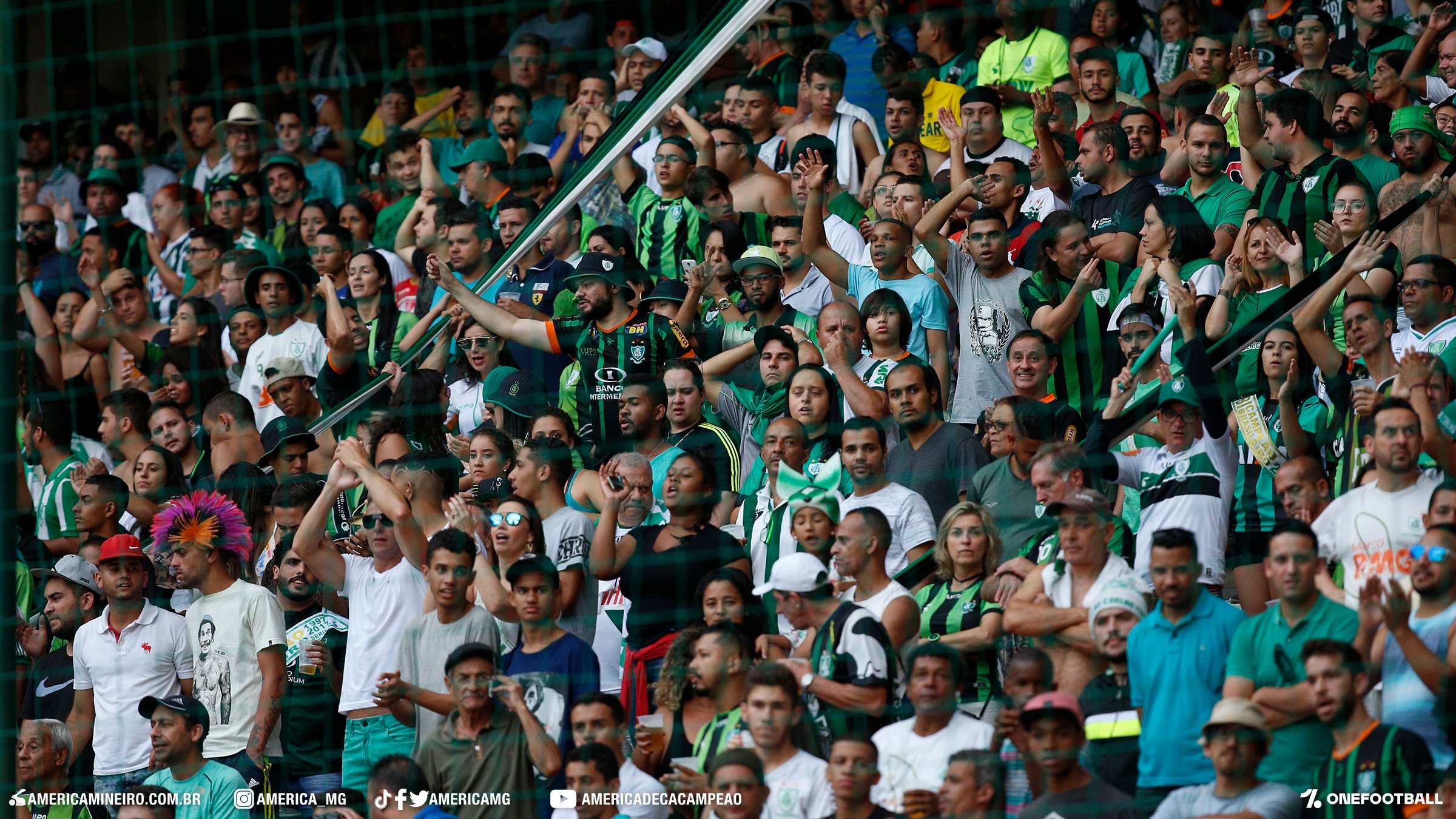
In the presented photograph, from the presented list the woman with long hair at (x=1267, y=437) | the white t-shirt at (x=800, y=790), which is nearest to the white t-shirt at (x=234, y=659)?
the white t-shirt at (x=800, y=790)

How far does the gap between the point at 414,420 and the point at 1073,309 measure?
2.86 m

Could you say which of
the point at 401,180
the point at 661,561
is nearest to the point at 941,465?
the point at 661,561

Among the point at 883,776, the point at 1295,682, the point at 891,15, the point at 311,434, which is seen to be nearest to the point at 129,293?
the point at 311,434

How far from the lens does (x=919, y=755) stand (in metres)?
5.20

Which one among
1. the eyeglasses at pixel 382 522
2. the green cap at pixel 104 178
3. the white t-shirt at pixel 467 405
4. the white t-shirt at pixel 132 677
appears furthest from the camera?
the green cap at pixel 104 178

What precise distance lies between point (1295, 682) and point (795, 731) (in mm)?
1458

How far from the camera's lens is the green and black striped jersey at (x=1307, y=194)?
6.99 metres

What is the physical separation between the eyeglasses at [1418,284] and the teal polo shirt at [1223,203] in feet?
3.56

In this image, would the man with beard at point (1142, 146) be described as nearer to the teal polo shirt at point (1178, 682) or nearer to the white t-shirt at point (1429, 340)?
the white t-shirt at point (1429, 340)

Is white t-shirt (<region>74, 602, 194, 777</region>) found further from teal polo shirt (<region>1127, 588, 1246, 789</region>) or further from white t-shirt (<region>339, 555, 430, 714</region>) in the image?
teal polo shirt (<region>1127, 588, 1246, 789</region>)

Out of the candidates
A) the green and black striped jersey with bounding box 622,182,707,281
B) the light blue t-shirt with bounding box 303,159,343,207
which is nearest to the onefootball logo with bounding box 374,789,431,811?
the green and black striped jersey with bounding box 622,182,707,281

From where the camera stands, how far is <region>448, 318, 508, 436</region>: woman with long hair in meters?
8.15

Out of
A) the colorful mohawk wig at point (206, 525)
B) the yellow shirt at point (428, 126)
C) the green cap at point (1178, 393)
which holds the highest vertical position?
the yellow shirt at point (428, 126)

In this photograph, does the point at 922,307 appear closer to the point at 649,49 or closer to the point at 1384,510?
the point at 1384,510
